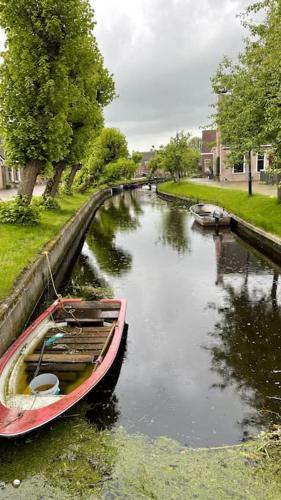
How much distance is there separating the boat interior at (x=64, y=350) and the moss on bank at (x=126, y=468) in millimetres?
794

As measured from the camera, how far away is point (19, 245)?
14406 mm

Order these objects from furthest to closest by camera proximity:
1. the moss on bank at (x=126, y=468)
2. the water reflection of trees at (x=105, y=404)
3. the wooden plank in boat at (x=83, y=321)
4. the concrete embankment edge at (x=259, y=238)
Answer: the concrete embankment edge at (x=259, y=238), the wooden plank in boat at (x=83, y=321), the water reflection of trees at (x=105, y=404), the moss on bank at (x=126, y=468)

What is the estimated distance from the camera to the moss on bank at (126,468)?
513 centimetres

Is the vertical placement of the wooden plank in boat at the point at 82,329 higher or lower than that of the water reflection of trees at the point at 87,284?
higher

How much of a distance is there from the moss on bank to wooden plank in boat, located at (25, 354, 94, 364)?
157 cm

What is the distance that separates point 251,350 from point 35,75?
14.7m

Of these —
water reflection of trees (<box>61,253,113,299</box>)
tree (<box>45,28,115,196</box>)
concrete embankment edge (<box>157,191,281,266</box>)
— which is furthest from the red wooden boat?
tree (<box>45,28,115,196</box>)

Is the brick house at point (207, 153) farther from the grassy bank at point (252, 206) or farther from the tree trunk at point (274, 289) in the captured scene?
the tree trunk at point (274, 289)

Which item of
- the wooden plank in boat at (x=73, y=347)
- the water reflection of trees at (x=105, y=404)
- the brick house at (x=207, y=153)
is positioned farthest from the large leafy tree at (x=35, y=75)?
the brick house at (x=207, y=153)

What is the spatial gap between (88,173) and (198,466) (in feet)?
157

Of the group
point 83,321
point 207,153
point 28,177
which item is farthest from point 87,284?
point 207,153

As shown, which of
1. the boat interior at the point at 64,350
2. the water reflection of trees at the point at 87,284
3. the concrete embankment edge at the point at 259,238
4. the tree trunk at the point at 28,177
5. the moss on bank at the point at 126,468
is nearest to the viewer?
the moss on bank at the point at 126,468

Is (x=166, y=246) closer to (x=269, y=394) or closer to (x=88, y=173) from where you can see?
(x=269, y=394)

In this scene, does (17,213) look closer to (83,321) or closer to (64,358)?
(83,321)
